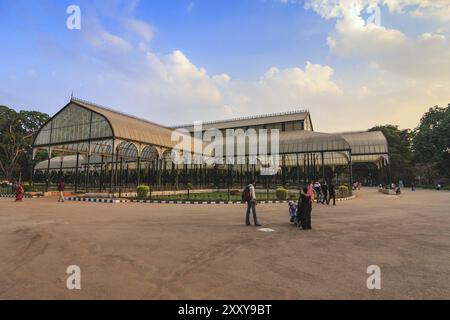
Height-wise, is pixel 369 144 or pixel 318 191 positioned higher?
pixel 369 144

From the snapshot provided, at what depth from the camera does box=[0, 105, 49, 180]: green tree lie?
52312 mm

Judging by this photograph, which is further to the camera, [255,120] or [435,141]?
[255,120]

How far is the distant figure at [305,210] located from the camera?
895 cm

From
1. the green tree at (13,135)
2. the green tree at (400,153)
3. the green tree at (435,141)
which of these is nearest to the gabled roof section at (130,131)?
the green tree at (13,135)

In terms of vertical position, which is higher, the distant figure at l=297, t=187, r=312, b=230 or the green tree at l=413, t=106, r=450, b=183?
the green tree at l=413, t=106, r=450, b=183

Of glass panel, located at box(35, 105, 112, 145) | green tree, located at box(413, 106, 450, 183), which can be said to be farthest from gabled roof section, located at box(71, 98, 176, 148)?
green tree, located at box(413, 106, 450, 183)

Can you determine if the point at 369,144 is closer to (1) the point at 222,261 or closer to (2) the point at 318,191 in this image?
(2) the point at 318,191

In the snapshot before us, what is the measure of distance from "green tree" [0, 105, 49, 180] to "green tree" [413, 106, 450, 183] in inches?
2900

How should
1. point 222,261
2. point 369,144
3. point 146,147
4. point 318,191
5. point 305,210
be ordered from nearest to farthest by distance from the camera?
1. point 222,261
2. point 305,210
3. point 318,191
4. point 146,147
5. point 369,144

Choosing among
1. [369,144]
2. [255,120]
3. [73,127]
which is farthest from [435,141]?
[73,127]

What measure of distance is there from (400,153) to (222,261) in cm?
6917

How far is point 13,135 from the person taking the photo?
171 feet

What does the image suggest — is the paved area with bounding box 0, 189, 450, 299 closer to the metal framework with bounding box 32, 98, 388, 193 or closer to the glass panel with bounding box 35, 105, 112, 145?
the metal framework with bounding box 32, 98, 388, 193

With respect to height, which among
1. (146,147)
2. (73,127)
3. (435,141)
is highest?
(435,141)
